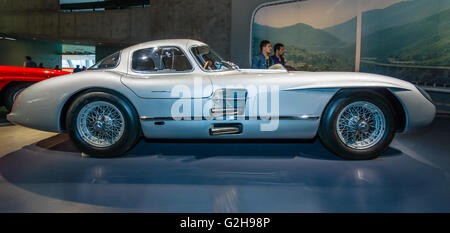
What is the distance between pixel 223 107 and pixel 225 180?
84 cm

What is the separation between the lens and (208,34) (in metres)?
16.2

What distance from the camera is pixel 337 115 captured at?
333 centimetres

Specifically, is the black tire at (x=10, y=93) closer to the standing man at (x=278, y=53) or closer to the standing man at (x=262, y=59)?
the standing man at (x=262, y=59)

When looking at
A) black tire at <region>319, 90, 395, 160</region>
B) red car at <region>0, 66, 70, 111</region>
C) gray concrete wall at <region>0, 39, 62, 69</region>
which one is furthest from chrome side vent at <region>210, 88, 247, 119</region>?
gray concrete wall at <region>0, 39, 62, 69</region>

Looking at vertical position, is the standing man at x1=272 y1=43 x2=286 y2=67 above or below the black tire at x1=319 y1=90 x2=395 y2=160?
above

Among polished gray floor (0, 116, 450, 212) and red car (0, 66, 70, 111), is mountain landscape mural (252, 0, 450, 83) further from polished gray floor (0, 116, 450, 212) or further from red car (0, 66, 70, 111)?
red car (0, 66, 70, 111)

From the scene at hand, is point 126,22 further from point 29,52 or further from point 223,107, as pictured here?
point 223,107

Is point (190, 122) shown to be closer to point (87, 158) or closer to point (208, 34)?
point (87, 158)

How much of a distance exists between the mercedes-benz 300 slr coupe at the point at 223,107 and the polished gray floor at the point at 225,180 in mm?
274

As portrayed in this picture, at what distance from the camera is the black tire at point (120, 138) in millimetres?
3434

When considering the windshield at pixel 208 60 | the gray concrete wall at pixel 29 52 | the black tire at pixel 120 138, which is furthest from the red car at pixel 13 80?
the gray concrete wall at pixel 29 52

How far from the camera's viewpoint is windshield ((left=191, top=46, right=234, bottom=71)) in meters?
3.69

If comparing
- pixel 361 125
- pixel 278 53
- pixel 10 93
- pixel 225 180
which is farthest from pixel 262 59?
pixel 10 93

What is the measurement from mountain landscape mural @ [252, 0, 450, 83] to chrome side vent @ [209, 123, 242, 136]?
6.91m
